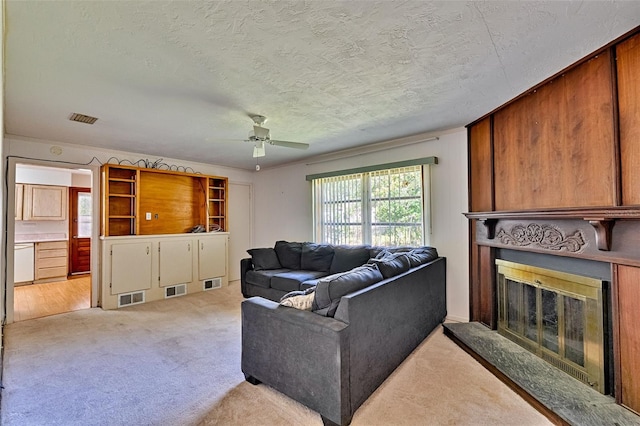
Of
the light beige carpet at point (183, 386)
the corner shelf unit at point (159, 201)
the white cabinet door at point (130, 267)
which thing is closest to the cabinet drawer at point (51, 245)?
the corner shelf unit at point (159, 201)

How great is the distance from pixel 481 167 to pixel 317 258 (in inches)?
98.5

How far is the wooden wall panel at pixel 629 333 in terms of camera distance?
1.71 meters

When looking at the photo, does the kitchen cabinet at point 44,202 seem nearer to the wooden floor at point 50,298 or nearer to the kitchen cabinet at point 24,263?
the kitchen cabinet at point 24,263

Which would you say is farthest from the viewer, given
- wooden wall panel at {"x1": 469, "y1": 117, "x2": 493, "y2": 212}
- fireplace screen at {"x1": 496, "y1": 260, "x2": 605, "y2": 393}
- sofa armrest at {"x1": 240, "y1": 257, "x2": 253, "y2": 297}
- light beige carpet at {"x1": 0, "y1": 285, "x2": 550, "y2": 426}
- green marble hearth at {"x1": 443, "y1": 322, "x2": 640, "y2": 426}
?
sofa armrest at {"x1": 240, "y1": 257, "x2": 253, "y2": 297}

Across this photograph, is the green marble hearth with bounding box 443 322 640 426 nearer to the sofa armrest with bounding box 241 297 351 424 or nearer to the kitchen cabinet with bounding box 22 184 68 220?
the sofa armrest with bounding box 241 297 351 424

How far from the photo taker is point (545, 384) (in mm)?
2010

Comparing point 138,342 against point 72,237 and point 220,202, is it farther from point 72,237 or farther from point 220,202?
point 72,237

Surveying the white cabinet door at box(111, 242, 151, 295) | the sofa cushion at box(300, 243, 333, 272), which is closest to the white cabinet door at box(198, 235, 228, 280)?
the white cabinet door at box(111, 242, 151, 295)

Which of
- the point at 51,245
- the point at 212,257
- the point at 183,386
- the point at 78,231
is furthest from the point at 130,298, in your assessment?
the point at 78,231

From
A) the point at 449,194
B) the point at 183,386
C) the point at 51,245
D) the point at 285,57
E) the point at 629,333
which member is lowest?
the point at 183,386

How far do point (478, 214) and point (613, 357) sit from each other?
1.50 metres

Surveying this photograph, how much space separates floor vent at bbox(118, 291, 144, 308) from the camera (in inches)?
166

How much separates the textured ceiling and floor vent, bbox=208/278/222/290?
9.71 ft

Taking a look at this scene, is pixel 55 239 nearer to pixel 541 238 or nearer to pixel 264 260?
pixel 264 260
